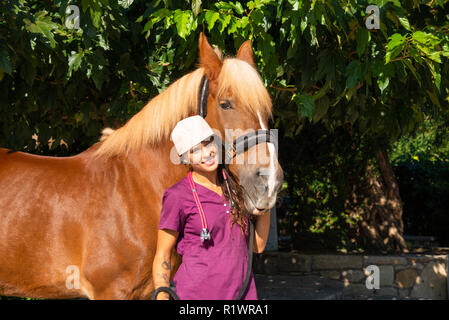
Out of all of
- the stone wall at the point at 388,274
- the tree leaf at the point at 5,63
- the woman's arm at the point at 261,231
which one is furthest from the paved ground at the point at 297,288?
the tree leaf at the point at 5,63

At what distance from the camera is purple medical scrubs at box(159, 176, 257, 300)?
2.09 m

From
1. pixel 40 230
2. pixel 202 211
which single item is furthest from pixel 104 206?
pixel 202 211

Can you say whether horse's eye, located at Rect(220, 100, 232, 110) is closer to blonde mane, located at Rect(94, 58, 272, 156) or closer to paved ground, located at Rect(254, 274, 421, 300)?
blonde mane, located at Rect(94, 58, 272, 156)

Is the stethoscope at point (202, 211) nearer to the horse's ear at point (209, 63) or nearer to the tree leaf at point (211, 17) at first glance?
the horse's ear at point (209, 63)

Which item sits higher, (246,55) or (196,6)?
(196,6)

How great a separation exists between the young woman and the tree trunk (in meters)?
7.32

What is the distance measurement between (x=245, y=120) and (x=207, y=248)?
0.65 m

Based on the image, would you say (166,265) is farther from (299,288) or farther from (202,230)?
(299,288)

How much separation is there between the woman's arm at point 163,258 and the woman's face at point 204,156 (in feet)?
1.09

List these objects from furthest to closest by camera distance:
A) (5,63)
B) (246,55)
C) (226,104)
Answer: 1. (5,63)
2. (246,55)
3. (226,104)

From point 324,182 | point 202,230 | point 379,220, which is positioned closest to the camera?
point 202,230

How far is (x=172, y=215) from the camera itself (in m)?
2.15

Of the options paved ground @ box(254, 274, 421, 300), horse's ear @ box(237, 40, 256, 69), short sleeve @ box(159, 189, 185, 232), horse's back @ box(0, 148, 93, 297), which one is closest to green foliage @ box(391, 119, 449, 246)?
paved ground @ box(254, 274, 421, 300)

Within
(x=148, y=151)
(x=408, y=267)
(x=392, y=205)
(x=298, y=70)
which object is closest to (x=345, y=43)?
(x=298, y=70)
